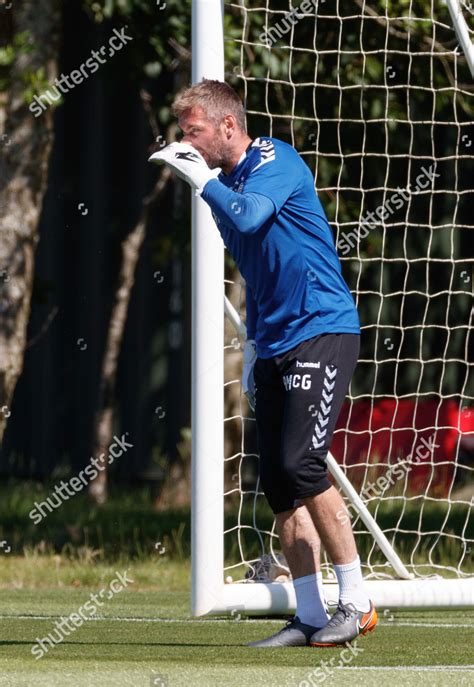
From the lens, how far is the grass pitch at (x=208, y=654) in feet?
13.6

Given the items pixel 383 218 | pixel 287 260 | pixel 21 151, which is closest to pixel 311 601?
pixel 287 260

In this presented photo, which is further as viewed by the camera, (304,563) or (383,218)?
(383,218)

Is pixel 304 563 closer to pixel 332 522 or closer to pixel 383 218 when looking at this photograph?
pixel 332 522

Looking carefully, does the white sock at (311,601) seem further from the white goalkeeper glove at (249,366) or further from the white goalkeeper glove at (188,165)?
the white goalkeeper glove at (188,165)

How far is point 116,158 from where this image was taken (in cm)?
1606

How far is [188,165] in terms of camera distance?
15.8 ft

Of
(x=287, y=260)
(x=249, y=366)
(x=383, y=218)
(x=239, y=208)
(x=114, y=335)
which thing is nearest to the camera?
(x=239, y=208)

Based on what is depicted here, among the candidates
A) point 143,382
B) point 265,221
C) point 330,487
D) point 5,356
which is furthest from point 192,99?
point 143,382

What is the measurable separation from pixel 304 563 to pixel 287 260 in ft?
3.41

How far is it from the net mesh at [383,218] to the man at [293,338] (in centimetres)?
128

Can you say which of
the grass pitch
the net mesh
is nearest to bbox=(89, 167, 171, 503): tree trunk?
the net mesh

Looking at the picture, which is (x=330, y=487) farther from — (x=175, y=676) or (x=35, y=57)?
(x=35, y=57)

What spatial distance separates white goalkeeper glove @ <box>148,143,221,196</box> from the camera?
15.7 feet

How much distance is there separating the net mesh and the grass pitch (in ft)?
1.64
